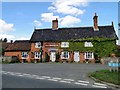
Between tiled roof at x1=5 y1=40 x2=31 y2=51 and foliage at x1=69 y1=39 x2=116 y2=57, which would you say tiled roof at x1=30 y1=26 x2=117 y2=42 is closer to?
foliage at x1=69 y1=39 x2=116 y2=57

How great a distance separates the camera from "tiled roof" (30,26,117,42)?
176 ft

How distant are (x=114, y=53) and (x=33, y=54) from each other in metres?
17.9

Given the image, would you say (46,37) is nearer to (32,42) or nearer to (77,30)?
(32,42)

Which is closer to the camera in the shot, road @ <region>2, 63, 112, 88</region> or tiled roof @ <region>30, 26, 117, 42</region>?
road @ <region>2, 63, 112, 88</region>

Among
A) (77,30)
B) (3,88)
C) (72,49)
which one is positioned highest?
(77,30)

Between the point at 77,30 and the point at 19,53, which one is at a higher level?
the point at 77,30

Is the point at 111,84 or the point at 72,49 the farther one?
the point at 72,49

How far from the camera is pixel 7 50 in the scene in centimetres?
6184

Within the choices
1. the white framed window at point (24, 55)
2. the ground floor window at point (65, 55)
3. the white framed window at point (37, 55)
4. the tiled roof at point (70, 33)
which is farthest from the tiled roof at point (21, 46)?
the ground floor window at point (65, 55)

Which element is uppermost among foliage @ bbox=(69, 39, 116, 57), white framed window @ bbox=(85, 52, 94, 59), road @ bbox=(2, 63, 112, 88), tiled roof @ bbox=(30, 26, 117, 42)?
tiled roof @ bbox=(30, 26, 117, 42)

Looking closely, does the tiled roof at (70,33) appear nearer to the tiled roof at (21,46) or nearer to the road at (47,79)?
the tiled roof at (21,46)

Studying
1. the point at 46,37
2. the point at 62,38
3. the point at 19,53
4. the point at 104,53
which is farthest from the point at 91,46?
the point at 19,53

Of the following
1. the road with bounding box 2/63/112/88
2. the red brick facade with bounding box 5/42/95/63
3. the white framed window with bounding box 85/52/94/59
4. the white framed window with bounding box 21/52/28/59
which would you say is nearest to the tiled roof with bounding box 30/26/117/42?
the red brick facade with bounding box 5/42/95/63

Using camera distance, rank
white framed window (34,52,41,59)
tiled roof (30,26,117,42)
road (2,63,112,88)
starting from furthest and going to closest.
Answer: white framed window (34,52,41,59) < tiled roof (30,26,117,42) < road (2,63,112,88)
